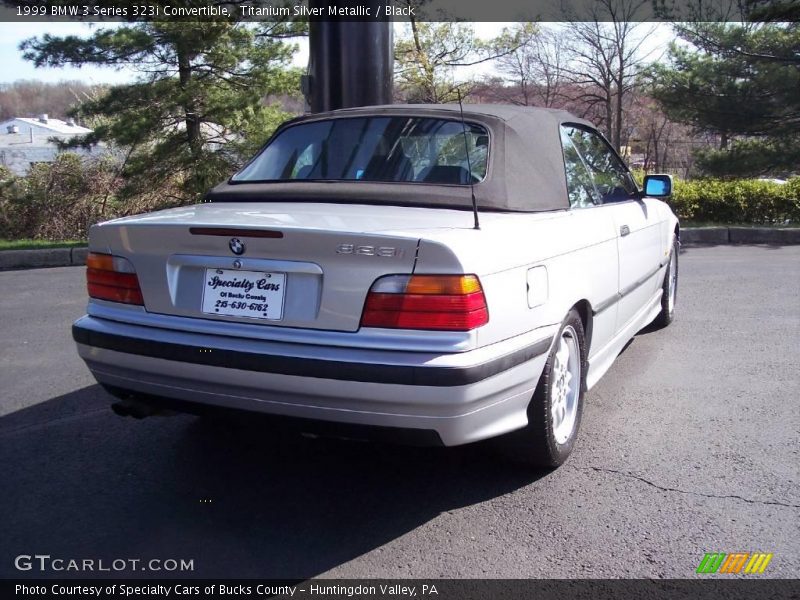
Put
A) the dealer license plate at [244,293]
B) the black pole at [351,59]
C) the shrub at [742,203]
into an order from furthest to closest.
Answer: the shrub at [742,203], the black pole at [351,59], the dealer license plate at [244,293]

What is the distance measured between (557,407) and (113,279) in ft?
6.42

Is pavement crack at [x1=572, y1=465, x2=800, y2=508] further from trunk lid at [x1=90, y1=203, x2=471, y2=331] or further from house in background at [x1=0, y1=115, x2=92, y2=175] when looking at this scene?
house in background at [x1=0, y1=115, x2=92, y2=175]

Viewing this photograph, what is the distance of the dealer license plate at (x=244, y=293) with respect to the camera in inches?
111

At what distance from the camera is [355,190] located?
3.54 m

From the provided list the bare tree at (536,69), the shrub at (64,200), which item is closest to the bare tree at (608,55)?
the bare tree at (536,69)

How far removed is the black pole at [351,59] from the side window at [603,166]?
3.56m

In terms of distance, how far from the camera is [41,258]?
418 inches

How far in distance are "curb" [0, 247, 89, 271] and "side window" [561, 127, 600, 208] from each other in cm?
820

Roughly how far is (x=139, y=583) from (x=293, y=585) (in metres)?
0.51

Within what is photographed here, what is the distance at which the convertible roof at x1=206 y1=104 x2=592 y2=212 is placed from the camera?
3406 millimetres

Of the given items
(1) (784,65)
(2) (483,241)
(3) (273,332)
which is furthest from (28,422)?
(1) (784,65)

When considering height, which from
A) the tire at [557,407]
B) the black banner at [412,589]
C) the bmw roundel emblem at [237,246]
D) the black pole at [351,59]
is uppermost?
the black pole at [351,59]

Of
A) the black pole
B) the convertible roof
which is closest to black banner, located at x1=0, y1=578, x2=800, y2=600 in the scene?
the convertible roof

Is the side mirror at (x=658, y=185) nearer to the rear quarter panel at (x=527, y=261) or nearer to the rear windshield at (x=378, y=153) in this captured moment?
the rear quarter panel at (x=527, y=261)
